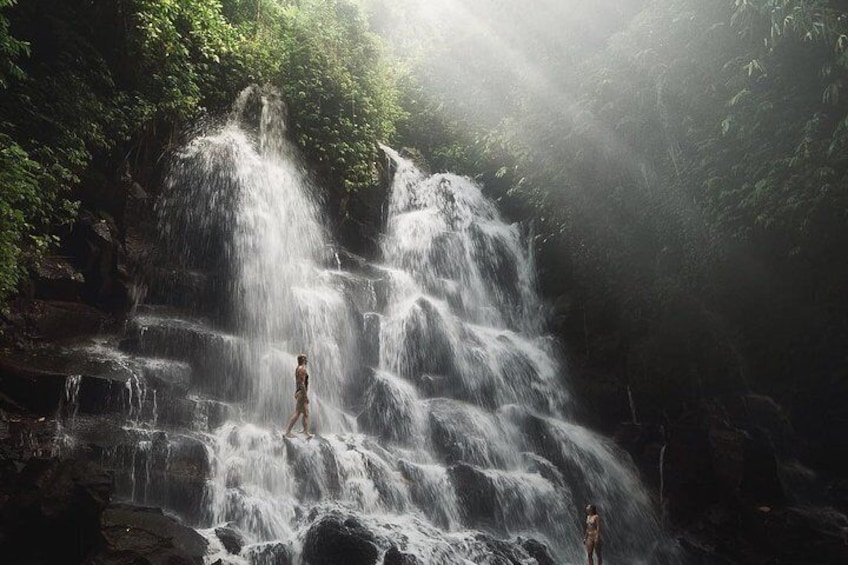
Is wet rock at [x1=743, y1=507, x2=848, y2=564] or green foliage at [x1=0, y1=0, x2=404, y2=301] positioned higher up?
green foliage at [x1=0, y1=0, x2=404, y2=301]

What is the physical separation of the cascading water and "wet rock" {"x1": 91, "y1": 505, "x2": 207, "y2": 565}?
22.1 inches

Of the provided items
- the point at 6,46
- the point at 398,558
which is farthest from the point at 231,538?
the point at 6,46

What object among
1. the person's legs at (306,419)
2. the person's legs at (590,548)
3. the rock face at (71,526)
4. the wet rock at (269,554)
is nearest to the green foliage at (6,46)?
the rock face at (71,526)

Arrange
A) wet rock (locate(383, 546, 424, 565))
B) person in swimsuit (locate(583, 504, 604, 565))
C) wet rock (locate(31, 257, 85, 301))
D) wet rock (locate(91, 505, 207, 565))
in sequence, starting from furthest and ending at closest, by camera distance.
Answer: wet rock (locate(31, 257, 85, 301))
person in swimsuit (locate(583, 504, 604, 565))
wet rock (locate(383, 546, 424, 565))
wet rock (locate(91, 505, 207, 565))

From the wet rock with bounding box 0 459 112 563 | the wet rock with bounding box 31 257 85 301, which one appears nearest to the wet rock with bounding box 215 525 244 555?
the wet rock with bounding box 0 459 112 563

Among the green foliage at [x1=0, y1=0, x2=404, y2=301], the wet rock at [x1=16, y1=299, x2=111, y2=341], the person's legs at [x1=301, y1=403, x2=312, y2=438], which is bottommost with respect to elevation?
the person's legs at [x1=301, y1=403, x2=312, y2=438]

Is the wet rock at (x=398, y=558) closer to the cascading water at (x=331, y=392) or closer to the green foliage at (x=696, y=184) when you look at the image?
the cascading water at (x=331, y=392)

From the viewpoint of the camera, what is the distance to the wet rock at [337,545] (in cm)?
784

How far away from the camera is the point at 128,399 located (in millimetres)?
9367

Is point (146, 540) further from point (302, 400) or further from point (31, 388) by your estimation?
point (302, 400)

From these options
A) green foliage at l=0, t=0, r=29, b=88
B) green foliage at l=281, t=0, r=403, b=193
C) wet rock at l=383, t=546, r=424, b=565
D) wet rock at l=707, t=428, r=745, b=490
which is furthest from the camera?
green foliage at l=281, t=0, r=403, b=193

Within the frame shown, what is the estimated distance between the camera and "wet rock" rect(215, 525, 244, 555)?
775 centimetres

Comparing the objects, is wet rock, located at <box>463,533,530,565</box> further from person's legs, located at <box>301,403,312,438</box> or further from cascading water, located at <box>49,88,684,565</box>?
person's legs, located at <box>301,403,312,438</box>

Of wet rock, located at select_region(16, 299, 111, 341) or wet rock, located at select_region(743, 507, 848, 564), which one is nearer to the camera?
wet rock, located at select_region(16, 299, 111, 341)
